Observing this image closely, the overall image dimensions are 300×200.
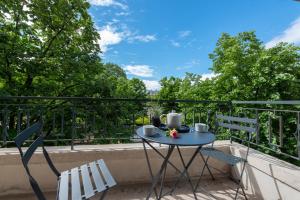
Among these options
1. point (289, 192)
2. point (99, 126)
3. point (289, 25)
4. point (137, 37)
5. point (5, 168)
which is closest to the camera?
point (289, 192)

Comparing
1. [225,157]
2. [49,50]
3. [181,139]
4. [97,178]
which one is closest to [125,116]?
[49,50]

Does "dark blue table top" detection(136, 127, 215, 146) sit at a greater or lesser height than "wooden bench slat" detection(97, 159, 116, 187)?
greater

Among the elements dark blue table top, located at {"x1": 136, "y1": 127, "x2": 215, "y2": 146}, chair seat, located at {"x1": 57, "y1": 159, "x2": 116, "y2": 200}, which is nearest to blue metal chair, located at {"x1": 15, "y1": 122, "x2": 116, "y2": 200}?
chair seat, located at {"x1": 57, "y1": 159, "x2": 116, "y2": 200}

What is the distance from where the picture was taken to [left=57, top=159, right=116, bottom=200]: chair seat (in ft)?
4.67

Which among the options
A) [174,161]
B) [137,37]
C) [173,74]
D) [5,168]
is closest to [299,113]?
[174,161]

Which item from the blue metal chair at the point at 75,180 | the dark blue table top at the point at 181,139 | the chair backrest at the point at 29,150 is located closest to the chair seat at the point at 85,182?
the blue metal chair at the point at 75,180

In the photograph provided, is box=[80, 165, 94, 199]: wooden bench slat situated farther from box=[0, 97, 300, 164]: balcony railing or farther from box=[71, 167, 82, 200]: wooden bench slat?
box=[0, 97, 300, 164]: balcony railing

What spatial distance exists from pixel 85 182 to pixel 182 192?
1.45m

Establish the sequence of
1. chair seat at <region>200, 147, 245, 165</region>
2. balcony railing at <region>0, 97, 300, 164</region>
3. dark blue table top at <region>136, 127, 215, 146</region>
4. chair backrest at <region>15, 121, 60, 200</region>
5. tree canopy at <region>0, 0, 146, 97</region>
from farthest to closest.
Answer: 1. tree canopy at <region>0, 0, 146, 97</region>
2. balcony railing at <region>0, 97, 300, 164</region>
3. chair seat at <region>200, 147, 245, 165</region>
4. dark blue table top at <region>136, 127, 215, 146</region>
5. chair backrest at <region>15, 121, 60, 200</region>

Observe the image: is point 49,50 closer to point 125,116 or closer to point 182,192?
point 125,116

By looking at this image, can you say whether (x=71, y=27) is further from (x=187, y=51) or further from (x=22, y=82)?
(x=187, y=51)

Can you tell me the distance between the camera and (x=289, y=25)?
10.8 metres

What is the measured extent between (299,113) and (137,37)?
16181 millimetres

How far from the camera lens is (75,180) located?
1.67 meters
